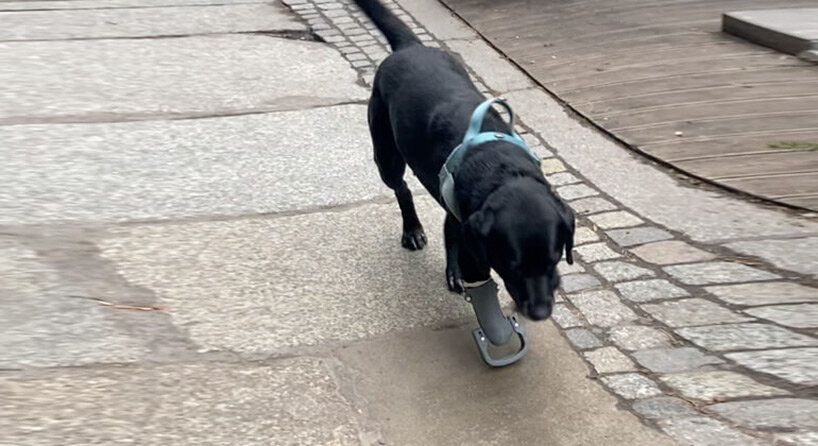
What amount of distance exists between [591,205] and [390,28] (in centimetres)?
136

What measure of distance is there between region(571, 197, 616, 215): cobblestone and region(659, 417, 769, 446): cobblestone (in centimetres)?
168

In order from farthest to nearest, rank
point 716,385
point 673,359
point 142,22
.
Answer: point 142,22, point 673,359, point 716,385

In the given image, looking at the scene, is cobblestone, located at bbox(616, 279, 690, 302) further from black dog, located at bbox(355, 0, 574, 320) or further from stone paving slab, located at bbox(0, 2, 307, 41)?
stone paving slab, located at bbox(0, 2, 307, 41)

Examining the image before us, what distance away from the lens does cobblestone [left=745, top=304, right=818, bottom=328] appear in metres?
3.66

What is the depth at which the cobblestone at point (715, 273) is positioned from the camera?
402cm

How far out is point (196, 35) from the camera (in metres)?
7.43

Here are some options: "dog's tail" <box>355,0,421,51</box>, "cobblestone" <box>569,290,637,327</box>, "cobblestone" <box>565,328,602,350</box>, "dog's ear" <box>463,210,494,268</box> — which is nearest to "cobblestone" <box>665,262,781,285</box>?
"cobblestone" <box>569,290,637,327</box>

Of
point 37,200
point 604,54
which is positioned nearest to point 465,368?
point 37,200

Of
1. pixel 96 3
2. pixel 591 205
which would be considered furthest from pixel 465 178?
pixel 96 3

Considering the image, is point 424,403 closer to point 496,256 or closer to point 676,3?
point 496,256

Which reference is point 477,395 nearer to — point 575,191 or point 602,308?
point 602,308

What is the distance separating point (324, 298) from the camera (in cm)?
400

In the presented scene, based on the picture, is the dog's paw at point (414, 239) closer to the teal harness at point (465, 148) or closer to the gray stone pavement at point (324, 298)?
the gray stone pavement at point (324, 298)

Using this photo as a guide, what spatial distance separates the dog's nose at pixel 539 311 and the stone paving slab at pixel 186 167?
213 centimetres
